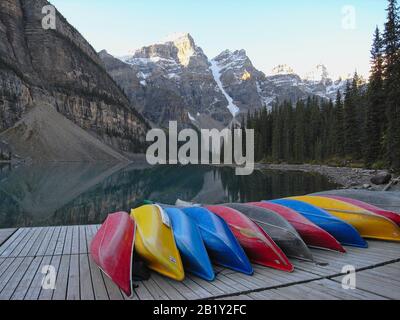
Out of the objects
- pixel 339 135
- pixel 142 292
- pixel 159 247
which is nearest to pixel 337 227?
pixel 159 247

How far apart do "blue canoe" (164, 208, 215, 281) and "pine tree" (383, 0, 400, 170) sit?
28.8 metres

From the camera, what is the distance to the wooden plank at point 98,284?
5633 millimetres

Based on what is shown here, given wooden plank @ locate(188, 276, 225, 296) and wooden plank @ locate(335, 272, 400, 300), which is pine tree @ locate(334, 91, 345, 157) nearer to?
wooden plank @ locate(335, 272, 400, 300)

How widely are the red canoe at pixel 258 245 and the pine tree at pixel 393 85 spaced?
92.1ft

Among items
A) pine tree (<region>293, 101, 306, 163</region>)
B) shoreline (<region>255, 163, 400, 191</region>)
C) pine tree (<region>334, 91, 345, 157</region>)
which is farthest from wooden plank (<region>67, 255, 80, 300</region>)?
pine tree (<region>293, 101, 306, 163</region>)

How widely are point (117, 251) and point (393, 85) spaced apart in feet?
118

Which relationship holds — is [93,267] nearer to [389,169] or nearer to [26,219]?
[26,219]

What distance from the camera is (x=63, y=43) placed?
519 feet

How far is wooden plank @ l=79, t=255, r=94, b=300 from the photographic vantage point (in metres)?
5.69

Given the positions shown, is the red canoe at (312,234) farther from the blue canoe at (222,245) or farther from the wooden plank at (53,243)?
the wooden plank at (53,243)

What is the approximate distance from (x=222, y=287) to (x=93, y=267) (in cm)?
268

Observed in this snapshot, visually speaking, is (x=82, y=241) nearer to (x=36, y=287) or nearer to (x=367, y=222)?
(x=36, y=287)

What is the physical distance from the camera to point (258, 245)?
7.19 m
